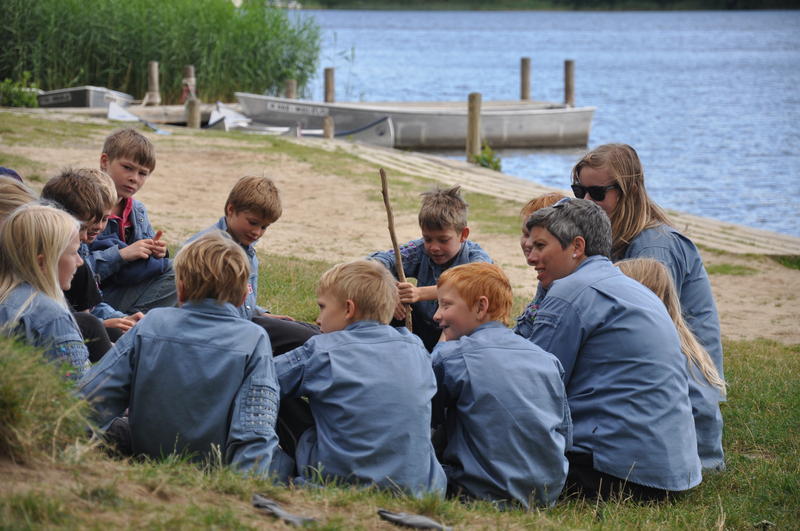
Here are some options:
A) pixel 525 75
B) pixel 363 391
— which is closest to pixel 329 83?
pixel 525 75

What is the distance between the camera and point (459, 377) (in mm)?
4230

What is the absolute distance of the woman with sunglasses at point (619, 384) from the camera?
4.39 metres

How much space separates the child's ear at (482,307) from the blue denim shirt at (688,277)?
Result: 1515 mm

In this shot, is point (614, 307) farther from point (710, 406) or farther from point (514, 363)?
point (710, 406)

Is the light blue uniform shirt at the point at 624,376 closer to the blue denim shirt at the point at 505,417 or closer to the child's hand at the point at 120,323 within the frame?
the blue denim shirt at the point at 505,417

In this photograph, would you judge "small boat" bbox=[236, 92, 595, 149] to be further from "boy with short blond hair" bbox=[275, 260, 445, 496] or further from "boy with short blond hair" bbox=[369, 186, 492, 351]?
"boy with short blond hair" bbox=[275, 260, 445, 496]

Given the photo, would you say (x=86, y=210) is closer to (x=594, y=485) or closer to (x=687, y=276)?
(x=594, y=485)

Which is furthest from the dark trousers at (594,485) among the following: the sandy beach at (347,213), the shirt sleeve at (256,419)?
the sandy beach at (347,213)

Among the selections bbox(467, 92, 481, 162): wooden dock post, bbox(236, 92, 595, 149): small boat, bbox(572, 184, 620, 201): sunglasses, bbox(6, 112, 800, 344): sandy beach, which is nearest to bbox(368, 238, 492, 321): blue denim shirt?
bbox(572, 184, 620, 201): sunglasses

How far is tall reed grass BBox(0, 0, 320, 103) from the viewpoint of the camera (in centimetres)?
2294

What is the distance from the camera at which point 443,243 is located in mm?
5914

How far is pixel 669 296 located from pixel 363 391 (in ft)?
6.00

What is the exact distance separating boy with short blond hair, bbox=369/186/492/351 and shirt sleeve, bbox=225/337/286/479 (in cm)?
166

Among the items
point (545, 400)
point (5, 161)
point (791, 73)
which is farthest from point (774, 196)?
point (791, 73)
